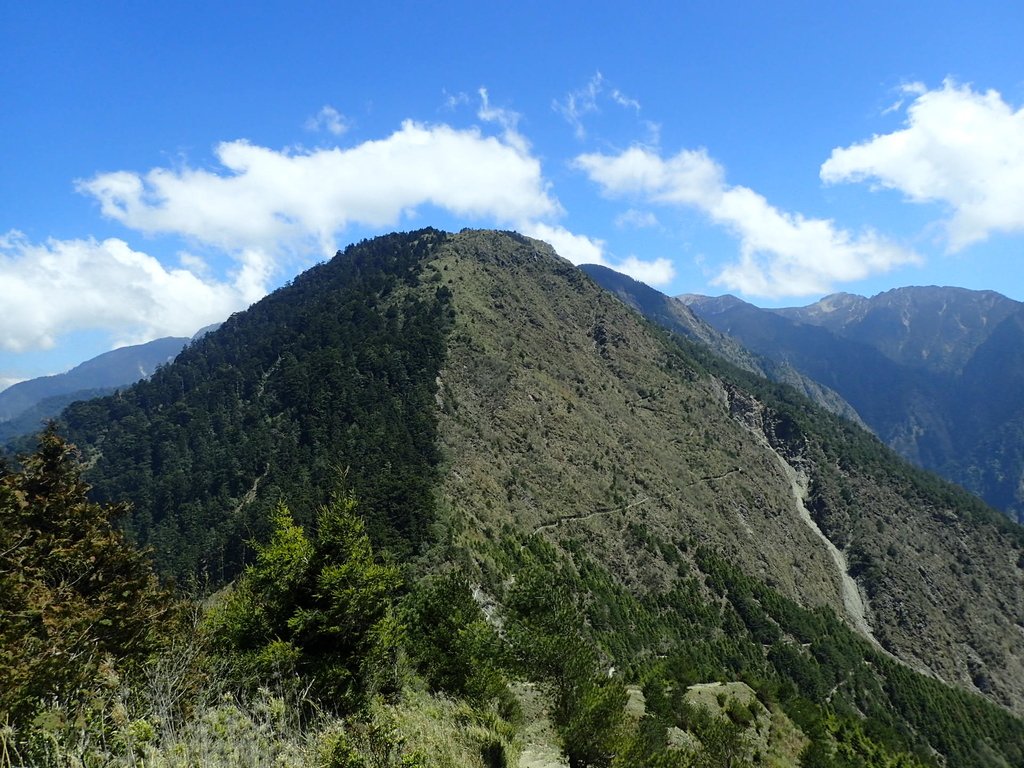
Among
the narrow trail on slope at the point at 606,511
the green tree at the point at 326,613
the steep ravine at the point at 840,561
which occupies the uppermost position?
the green tree at the point at 326,613

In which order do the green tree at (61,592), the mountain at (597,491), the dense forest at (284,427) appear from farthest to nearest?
the dense forest at (284,427) → the mountain at (597,491) → the green tree at (61,592)

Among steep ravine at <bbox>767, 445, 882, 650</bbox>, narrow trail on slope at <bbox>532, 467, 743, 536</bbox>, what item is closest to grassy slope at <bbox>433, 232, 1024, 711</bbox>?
narrow trail on slope at <bbox>532, 467, 743, 536</bbox>

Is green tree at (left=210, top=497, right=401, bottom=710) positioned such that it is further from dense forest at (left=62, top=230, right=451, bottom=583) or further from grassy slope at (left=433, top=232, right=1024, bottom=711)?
grassy slope at (left=433, top=232, right=1024, bottom=711)

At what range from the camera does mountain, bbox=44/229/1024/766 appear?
74231mm

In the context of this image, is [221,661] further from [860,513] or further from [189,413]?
[860,513]

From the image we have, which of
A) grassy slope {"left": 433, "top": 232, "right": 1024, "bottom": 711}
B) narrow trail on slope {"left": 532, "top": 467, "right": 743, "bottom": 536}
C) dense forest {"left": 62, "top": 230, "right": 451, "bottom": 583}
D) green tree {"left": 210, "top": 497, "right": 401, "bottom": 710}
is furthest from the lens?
grassy slope {"left": 433, "top": 232, "right": 1024, "bottom": 711}

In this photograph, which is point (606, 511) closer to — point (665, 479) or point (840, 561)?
point (665, 479)

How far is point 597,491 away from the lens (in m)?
97.1

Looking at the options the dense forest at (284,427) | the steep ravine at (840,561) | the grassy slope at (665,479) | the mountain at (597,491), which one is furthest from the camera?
the steep ravine at (840,561)

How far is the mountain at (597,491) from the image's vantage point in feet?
244

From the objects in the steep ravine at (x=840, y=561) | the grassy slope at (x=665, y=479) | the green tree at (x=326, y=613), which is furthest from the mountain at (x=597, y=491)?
the green tree at (x=326, y=613)

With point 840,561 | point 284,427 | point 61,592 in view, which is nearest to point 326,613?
point 61,592

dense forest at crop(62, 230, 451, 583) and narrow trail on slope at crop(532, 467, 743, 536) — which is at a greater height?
dense forest at crop(62, 230, 451, 583)

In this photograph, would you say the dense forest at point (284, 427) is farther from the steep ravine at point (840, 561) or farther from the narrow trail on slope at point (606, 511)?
the steep ravine at point (840, 561)
